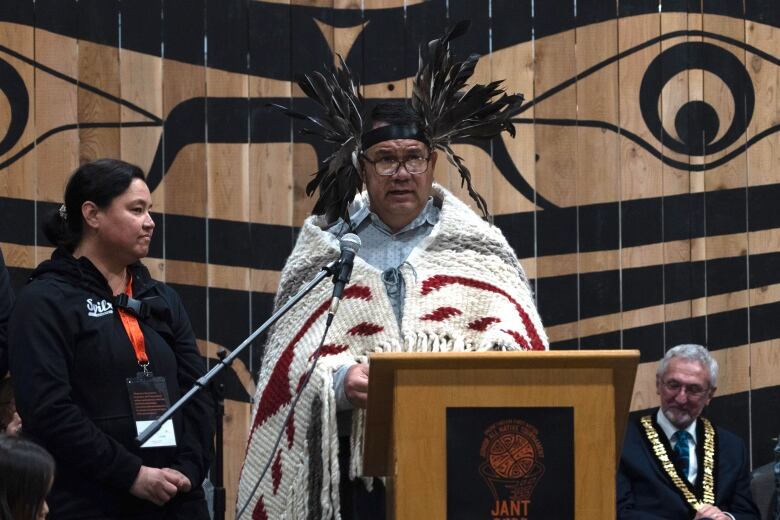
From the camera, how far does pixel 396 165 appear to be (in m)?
4.27

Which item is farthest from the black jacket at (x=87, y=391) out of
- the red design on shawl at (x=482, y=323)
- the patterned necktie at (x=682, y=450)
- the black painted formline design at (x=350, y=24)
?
the patterned necktie at (x=682, y=450)

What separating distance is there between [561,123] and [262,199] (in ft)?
4.38

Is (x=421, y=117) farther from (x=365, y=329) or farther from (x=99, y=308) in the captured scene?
(x=99, y=308)

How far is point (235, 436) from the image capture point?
19.4 feet

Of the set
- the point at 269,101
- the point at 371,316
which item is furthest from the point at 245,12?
the point at 371,316

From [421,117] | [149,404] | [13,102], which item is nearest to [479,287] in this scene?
[421,117]

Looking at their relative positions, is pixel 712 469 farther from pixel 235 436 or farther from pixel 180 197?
pixel 180 197

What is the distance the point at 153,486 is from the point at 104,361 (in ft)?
1.23

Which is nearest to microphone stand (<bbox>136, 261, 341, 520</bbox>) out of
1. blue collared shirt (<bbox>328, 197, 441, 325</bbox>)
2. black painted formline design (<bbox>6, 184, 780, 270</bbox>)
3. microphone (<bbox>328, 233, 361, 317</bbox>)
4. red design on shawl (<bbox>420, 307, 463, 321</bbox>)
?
microphone (<bbox>328, 233, 361, 317</bbox>)

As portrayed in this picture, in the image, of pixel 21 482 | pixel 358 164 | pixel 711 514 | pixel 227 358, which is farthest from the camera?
pixel 711 514

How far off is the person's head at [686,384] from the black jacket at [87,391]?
7.53ft

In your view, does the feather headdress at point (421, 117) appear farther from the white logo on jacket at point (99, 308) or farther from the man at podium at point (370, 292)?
the white logo on jacket at point (99, 308)

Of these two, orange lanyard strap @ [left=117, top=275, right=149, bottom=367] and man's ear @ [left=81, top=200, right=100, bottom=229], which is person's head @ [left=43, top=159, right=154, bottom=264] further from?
orange lanyard strap @ [left=117, top=275, right=149, bottom=367]

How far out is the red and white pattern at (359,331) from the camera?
4.07m
